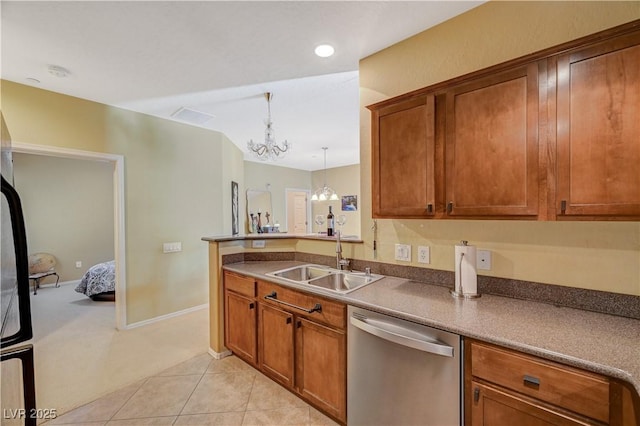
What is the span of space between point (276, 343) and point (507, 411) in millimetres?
1554

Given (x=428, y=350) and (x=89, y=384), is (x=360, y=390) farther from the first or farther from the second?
(x=89, y=384)

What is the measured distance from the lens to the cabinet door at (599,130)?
44.7 inches

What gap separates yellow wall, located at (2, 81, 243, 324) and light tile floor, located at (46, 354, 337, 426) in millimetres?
1572

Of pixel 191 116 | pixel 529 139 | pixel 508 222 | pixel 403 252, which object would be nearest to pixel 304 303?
pixel 403 252

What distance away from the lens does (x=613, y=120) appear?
1170 mm

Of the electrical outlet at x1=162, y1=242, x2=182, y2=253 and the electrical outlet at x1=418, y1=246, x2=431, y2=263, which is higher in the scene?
the electrical outlet at x1=418, y1=246, x2=431, y2=263

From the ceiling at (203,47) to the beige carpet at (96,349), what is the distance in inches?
110

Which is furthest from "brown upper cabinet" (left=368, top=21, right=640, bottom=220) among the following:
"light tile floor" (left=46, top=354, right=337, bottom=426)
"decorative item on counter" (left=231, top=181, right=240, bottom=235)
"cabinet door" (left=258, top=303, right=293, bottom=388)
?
"decorative item on counter" (left=231, top=181, right=240, bottom=235)

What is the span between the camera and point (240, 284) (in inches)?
98.3

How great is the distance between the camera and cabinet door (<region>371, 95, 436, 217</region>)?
1724 millimetres

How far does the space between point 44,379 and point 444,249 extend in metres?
3.58

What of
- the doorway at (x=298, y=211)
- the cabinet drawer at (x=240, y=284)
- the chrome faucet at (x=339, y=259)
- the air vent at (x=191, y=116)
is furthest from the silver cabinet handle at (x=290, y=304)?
the doorway at (x=298, y=211)

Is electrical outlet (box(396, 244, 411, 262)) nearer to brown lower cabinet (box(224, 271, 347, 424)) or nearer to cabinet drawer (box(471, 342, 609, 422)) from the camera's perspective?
brown lower cabinet (box(224, 271, 347, 424))

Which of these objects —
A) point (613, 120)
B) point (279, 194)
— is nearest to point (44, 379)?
point (613, 120)
